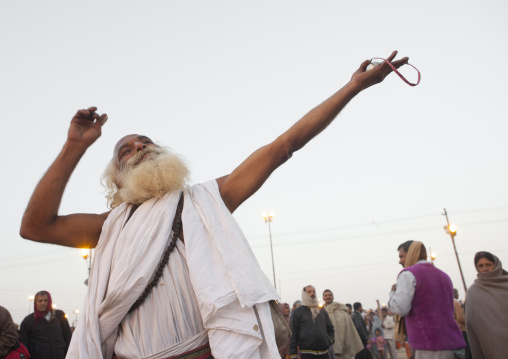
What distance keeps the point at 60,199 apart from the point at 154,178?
1.59 feet

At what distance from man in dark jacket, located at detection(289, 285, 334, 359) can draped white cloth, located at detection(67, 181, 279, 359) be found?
693cm

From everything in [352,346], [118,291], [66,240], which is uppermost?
[66,240]

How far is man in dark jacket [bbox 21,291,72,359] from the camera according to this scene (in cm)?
699

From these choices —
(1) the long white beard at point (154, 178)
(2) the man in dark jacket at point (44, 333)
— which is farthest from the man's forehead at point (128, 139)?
(2) the man in dark jacket at point (44, 333)

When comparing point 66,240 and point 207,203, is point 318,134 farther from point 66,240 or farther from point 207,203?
point 66,240

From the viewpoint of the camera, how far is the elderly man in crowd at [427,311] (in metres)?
4.77

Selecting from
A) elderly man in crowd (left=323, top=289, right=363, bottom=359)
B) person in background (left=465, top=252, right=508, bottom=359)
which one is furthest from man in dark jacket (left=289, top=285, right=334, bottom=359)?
person in background (left=465, top=252, right=508, bottom=359)

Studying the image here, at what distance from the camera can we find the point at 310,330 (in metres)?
8.37

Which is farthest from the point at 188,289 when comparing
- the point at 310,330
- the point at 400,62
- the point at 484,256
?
the point at 310,330

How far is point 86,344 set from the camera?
191 centimetres

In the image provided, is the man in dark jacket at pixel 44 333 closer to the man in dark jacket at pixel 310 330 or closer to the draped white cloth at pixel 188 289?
the man in dark jacket at pixel 310 330

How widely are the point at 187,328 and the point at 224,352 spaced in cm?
27

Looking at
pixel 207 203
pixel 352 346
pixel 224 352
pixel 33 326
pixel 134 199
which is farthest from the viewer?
pixel 352 346

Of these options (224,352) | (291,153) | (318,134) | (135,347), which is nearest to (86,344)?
(135,347)
